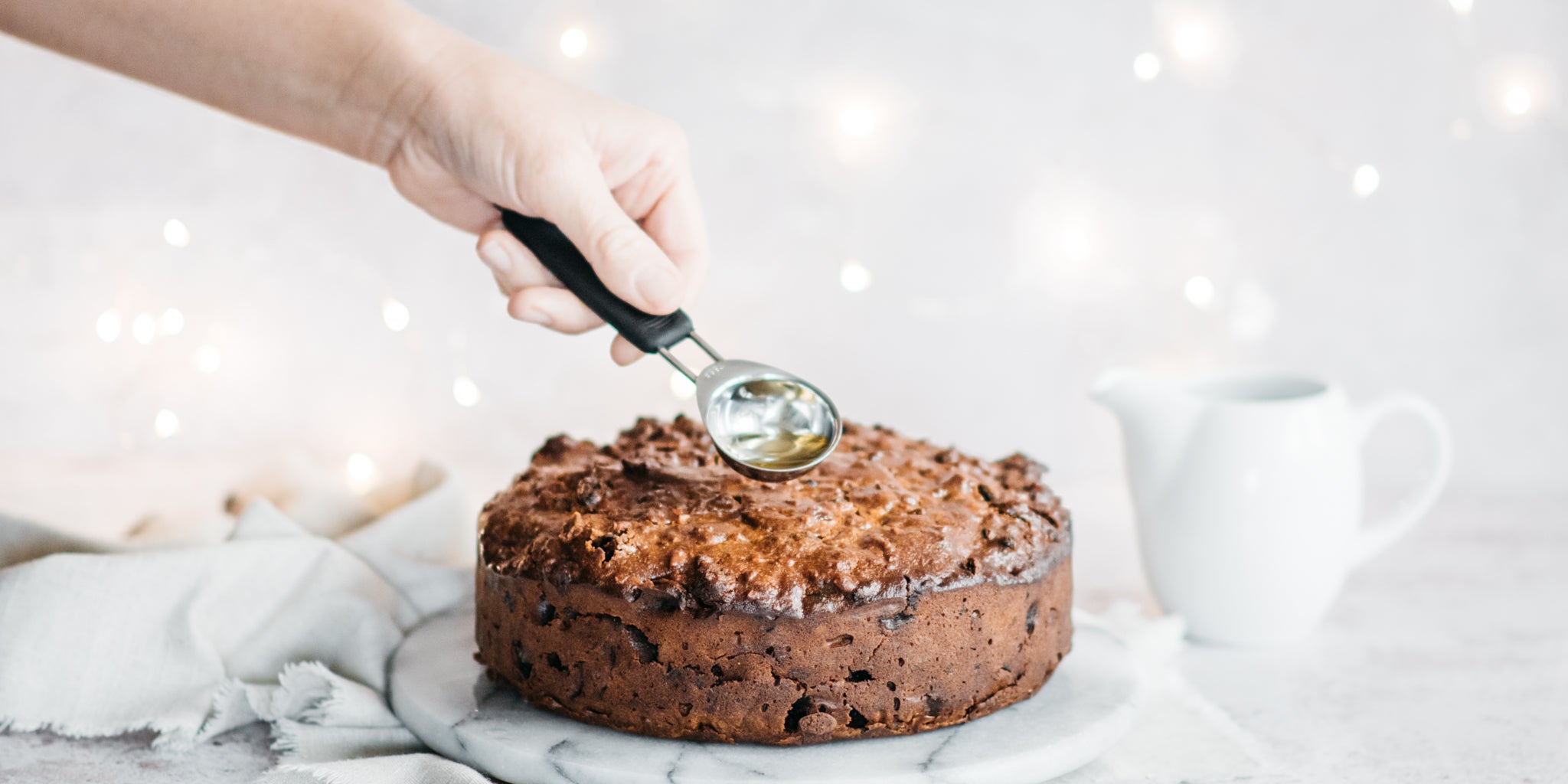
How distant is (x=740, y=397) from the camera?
5.04ft

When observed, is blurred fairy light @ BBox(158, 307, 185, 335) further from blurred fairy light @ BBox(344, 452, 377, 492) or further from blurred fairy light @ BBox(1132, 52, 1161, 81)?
blurred fairy light @ BBox(1132, 52, 1161, 81)

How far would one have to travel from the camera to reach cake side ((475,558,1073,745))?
1313 millimetres

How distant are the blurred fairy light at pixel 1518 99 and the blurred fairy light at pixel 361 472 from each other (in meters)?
2.53

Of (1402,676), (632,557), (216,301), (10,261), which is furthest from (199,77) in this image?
(1402,676)

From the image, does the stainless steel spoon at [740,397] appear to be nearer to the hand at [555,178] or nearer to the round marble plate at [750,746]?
the hand at [555,178]

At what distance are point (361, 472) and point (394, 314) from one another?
0.36m

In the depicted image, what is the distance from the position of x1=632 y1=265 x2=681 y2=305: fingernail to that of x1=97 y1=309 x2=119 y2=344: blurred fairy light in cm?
182

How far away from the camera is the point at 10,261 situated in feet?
9.08

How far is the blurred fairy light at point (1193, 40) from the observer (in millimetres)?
2645

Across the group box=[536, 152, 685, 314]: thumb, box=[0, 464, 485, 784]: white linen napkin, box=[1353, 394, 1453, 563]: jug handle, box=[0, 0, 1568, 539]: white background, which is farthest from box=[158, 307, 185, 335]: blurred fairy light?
box=[1353, 394, 1453, 563]: jug handle

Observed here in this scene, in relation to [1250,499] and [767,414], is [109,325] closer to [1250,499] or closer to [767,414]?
[767,414]

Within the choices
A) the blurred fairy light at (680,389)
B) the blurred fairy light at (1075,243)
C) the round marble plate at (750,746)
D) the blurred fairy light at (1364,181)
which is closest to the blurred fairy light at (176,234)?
the blurred fairy light at (680,389)

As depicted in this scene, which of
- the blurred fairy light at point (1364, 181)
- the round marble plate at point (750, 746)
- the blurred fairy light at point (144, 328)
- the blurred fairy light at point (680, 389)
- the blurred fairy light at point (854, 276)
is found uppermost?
the blurred fairy light at point (1364, 181)

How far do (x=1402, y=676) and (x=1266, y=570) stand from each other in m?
0.22
